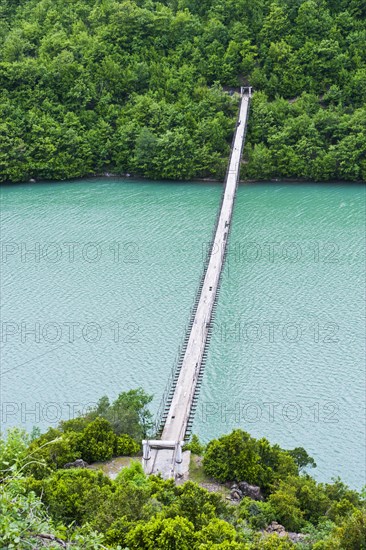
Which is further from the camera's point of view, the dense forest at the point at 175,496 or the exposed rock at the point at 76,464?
the exposed rock at the point at 76,464

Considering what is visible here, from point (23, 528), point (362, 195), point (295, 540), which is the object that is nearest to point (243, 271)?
point (362, 195)

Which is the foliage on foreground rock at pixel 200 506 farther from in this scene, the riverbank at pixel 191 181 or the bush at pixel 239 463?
the riverbank at pixel 191 181

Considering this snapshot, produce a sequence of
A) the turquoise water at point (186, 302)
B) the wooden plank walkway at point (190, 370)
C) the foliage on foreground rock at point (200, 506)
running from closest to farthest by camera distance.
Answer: the foliage on foreground rock at point (200, 506), the wooden plank walkway at point (190, 370), the turquoise water at point (186, 302)

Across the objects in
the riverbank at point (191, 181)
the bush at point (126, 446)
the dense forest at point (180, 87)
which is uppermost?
the dense forest at point (180, 87)

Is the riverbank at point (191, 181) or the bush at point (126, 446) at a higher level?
the riverbank at point (191, 181)

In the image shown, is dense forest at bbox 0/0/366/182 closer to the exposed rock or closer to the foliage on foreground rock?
the foliage on foreground rock

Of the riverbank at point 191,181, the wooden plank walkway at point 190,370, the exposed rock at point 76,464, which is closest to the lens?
the exposed rock at point 76,464

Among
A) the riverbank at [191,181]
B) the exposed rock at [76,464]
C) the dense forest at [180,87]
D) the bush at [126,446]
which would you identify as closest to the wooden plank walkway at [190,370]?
the bush at [126,446]
